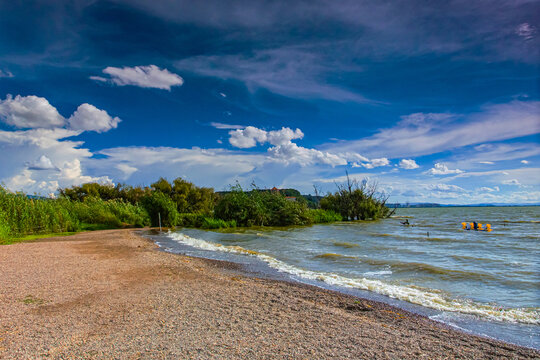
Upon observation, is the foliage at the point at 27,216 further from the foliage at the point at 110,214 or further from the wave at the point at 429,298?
the wave at the point at 429,298

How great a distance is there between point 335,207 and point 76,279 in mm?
39093

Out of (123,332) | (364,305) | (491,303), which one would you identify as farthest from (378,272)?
(123,332)

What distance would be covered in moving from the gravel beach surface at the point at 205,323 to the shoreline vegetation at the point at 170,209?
13.4 meters

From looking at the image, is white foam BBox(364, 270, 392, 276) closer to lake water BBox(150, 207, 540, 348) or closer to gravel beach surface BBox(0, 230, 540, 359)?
lake water BBox(150, 207, 540, 348)

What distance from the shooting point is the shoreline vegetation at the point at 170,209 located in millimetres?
20500

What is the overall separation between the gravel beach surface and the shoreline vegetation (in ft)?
44.1

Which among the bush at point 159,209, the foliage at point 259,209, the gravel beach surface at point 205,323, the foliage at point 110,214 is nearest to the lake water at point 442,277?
the gravel beach surface at point 205,323

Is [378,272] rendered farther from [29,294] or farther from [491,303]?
[29,294]

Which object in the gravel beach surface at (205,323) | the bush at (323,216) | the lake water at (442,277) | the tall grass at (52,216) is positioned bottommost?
the lake water at (442,277)

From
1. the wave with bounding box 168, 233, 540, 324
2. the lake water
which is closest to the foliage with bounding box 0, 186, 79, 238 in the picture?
the lake water

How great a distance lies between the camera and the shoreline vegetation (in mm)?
20500

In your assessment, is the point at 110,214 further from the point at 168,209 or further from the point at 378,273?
the point at 378,273

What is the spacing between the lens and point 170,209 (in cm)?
3188

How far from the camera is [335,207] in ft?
146
